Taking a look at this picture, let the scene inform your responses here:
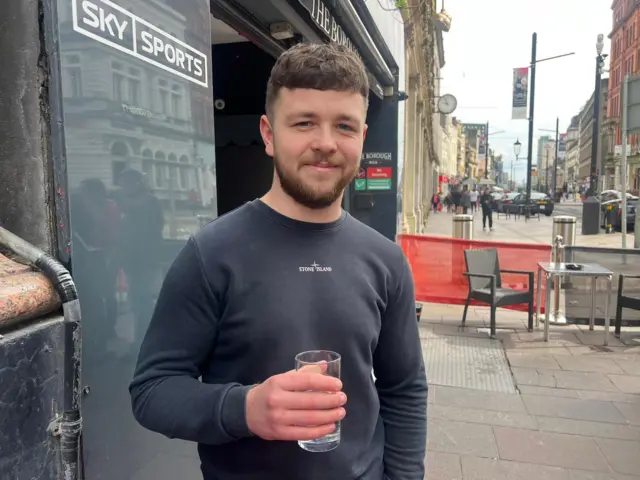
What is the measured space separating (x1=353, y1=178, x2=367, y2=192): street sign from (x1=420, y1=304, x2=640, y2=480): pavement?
99.0 inches

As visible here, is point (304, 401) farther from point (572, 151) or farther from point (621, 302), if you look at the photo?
point (572, 151)

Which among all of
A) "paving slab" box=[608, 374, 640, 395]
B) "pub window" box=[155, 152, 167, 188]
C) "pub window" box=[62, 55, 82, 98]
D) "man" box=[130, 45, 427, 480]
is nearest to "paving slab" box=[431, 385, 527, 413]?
"paving slab" box=[608, 374, 640, 395]

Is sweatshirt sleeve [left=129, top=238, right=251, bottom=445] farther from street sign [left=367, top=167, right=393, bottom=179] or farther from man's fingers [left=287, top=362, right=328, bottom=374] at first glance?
street sign [left=367, top=167, right=393, bottom=179]

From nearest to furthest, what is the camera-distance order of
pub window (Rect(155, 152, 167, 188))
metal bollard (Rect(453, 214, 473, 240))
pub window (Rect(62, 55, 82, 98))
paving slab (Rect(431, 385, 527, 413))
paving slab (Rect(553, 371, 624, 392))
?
1. pub window (Rect(62, 55, 82, 98))
2. pub window (Rect(155, 152, 167, 188))
3. paving slab (Rect(431, 385, 527, 413))
4. paving slab (Rect(553, 371, 624, 392))
5. metal bollard (Rect(453, 214, 473, 240))

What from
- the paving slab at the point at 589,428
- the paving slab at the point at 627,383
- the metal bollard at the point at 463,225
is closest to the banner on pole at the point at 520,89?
the metal bollard at the point at 463,225

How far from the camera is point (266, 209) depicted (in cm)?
148

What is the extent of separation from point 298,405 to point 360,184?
7.15 metres

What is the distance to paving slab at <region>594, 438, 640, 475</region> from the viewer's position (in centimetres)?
340

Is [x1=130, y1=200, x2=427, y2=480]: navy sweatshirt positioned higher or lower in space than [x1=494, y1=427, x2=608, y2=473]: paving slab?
higher

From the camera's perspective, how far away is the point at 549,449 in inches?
144

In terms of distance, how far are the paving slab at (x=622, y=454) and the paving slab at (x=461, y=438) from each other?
748mm

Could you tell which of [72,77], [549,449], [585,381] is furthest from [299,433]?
[585,381]

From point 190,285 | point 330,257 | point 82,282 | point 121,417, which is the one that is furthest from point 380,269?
point 121,417

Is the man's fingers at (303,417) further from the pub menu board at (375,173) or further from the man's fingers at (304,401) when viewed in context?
the pub menu board at (375,173)
